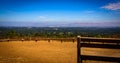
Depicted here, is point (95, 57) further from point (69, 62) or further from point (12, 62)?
point (12, 62)

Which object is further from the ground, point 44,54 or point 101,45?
point 101,45

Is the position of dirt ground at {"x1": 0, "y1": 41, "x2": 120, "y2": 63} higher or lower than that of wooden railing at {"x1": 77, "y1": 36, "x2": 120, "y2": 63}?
lower

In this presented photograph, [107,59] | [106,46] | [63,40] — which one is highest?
[106,46]

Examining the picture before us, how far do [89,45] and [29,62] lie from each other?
429cm

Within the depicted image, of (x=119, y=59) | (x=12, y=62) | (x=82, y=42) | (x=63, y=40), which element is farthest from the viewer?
(x=63, y=40)

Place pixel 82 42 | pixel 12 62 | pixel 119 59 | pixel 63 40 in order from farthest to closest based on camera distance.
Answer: pixel 63 40, pixel 12 62, pixel 82 42, pixel 119 59

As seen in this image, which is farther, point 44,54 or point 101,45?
point 44,54

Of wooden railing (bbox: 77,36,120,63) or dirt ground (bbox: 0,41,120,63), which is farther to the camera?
dirt ground (bbox: 0,41,120,63)

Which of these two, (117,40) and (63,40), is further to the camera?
(63,40)

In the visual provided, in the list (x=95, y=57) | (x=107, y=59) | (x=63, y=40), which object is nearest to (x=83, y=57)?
(x=95, y=57)

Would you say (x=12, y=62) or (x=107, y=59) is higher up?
(x=107, y=59)

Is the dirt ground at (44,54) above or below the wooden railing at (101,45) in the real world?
below

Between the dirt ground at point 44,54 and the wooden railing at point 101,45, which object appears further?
the dirt ground at point 44,54

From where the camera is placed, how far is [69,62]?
883 cm
